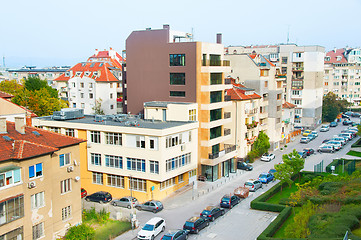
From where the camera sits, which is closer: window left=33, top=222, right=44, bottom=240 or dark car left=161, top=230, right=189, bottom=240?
window left=33, top=222, right=44, bottom=240

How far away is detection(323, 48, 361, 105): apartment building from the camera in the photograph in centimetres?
12238

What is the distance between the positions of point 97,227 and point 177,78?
859 inches

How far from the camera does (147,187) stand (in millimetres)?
40656

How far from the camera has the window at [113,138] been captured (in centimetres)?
4178

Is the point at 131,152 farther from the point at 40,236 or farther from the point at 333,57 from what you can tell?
the point at 333,57

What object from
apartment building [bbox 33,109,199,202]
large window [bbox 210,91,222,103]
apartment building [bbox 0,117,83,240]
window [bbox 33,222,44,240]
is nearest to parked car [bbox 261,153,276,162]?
large window [bbox 210,91,222,103]

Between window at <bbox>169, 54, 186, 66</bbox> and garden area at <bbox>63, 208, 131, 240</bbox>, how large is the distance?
20.7 meters

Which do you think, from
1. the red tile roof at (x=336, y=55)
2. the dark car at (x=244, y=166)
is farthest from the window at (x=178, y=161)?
the red tile roof at (x=336, y=55)

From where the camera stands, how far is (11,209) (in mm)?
26844

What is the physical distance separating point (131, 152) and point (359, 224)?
914 inches

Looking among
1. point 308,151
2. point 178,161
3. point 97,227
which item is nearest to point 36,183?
point 97,227

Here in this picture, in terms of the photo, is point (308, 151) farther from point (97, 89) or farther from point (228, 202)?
point (97, 89)

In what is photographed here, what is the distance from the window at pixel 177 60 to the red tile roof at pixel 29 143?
→ 19.1 metres

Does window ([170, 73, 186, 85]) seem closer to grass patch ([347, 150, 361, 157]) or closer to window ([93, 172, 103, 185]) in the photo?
window ([93, 172, 103, 185])
